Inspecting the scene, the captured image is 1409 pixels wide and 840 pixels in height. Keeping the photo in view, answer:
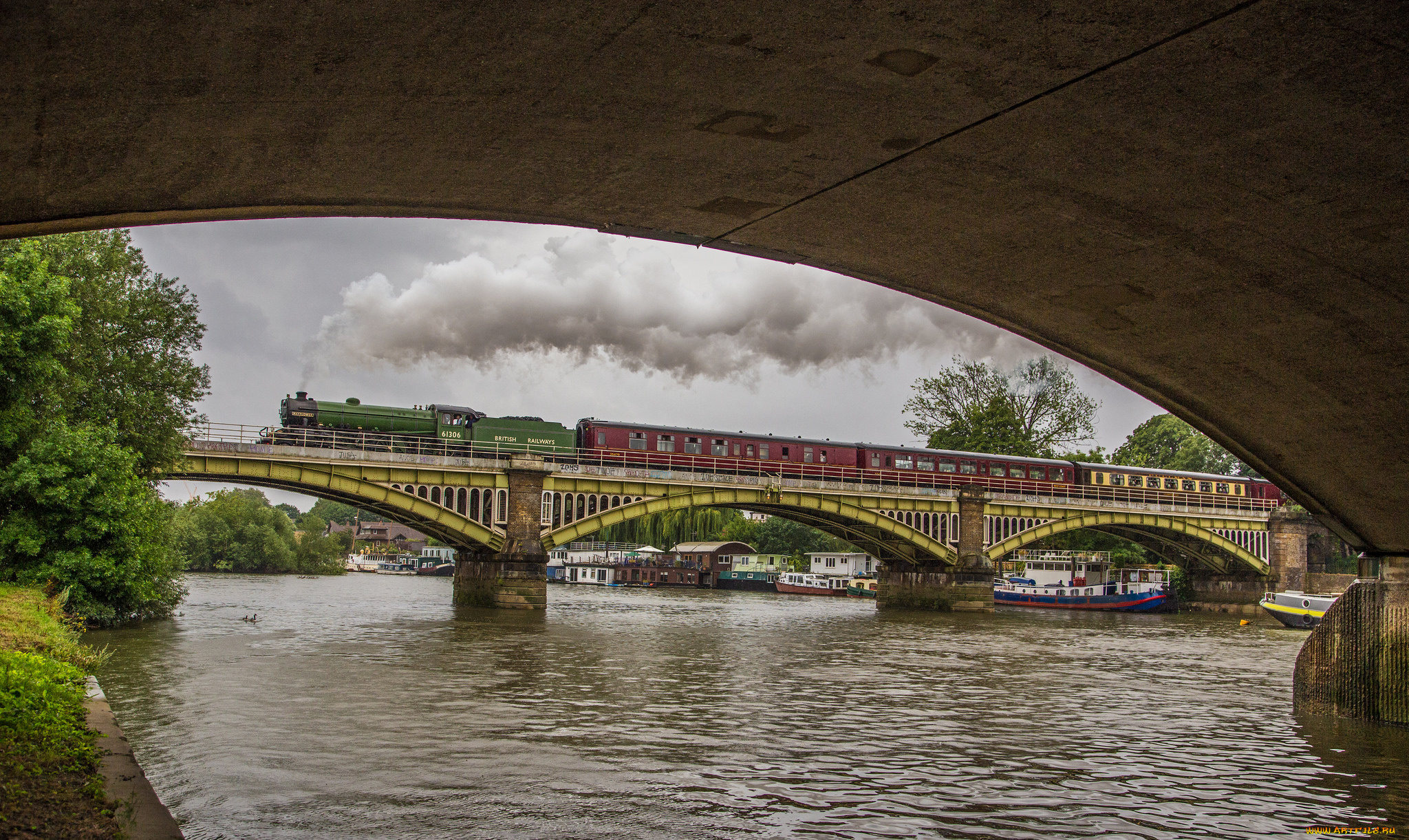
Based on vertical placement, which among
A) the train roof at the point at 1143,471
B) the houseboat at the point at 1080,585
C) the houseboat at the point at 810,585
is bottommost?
the houseboat at the point at 810,585

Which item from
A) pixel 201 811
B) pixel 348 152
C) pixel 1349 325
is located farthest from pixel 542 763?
pixel 1349 325

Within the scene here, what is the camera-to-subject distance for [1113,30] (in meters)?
5.71

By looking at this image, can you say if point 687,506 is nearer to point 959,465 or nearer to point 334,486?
point 334,486

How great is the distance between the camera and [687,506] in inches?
1767

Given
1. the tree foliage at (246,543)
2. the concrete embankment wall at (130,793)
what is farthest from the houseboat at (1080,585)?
the tree foliage at (246,543)

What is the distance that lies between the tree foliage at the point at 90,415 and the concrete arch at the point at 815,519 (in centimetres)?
1547

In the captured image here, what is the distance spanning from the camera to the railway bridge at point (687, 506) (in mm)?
37406

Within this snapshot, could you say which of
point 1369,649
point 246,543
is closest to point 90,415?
point 1369,649

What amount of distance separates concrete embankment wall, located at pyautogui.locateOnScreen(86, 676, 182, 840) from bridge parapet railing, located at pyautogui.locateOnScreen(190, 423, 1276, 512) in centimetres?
2706

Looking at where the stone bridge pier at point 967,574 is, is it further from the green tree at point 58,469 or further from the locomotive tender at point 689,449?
the green tree at point 58,469

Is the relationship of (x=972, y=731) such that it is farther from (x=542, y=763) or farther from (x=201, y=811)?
(x=201, y=811)

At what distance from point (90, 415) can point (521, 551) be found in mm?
16436

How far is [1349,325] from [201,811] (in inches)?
481

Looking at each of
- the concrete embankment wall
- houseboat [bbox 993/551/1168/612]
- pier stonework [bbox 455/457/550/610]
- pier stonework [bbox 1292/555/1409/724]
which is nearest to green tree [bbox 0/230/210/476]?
pier stonework [bbox 455/457/550/610]
